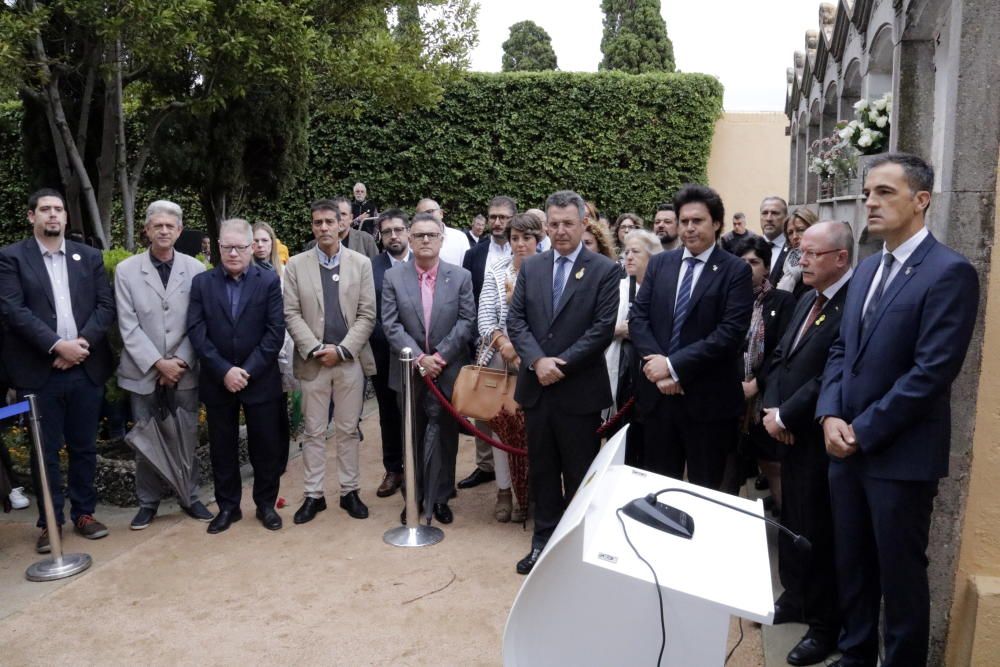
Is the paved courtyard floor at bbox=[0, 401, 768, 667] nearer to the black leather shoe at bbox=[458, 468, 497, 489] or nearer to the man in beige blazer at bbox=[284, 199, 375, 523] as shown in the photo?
the man in beige blazer at bbox=[284, 199, 375, 523]

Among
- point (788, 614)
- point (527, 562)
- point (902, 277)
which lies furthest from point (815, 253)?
point (527, 562)

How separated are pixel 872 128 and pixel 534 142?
1070 cm

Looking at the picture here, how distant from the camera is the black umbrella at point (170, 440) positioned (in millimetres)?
5281

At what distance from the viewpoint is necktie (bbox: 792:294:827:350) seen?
3.80 m

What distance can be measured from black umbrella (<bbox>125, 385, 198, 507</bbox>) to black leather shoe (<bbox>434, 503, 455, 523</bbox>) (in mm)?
1703

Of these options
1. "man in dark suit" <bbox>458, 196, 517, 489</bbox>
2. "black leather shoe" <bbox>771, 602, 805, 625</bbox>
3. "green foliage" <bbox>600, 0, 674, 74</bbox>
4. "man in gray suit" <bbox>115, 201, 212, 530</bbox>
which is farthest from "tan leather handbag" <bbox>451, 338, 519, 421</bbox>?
"green foliage" <bbox>600, 0, 674, 74</bbox>

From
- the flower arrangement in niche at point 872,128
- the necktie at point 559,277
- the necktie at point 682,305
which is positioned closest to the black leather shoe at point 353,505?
the necktie at point 559,277

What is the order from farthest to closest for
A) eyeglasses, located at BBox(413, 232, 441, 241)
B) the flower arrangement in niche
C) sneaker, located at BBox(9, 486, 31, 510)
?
1. the flower arrangement in niche
2. sneaker, located at BBox(9, 486, 31, 510)
3. eyeglasses, located at BBox(413, 232, 441, 241)

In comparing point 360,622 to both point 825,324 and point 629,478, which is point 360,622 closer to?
point 629,478

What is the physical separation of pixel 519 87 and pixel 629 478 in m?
14.5

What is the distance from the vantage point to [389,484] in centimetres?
602

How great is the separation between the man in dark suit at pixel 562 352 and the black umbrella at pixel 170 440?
7.65ft

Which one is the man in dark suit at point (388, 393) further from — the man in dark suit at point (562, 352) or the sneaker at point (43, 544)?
the sneaker at point (43, 544)

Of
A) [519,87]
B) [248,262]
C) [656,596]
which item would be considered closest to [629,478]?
[656,596]
